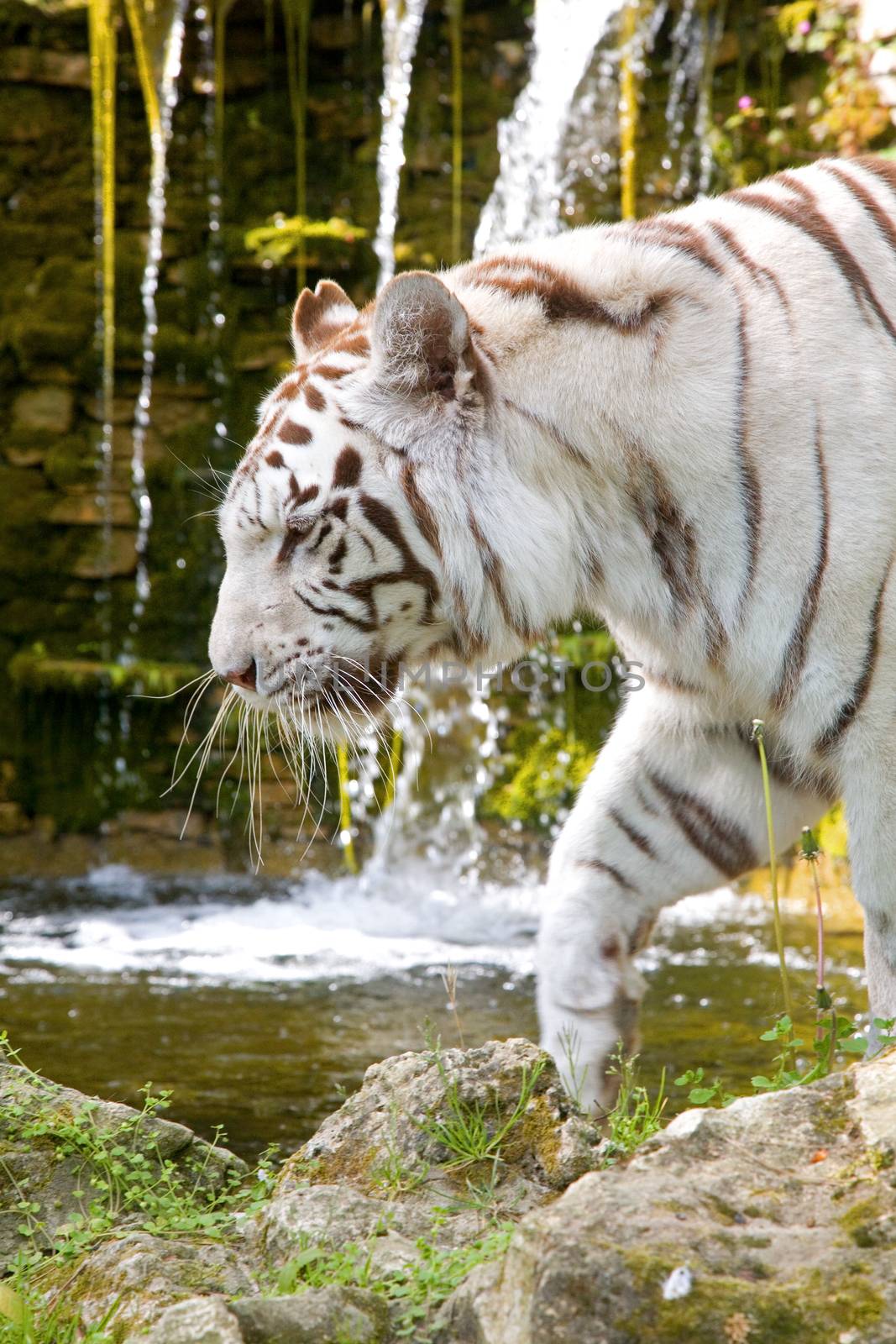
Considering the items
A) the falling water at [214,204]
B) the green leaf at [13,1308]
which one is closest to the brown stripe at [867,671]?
the green leaf at [13,1308]

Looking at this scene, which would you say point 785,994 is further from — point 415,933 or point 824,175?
point 415,933

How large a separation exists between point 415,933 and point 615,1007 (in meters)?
3.63

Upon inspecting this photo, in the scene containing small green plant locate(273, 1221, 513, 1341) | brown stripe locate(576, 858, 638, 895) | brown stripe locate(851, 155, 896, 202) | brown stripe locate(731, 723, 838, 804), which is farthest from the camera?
brown stripe locate(576, 858, 638, 895)

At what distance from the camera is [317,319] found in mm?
2797

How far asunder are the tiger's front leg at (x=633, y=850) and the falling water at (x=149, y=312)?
599cm

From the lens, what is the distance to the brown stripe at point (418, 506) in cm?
240

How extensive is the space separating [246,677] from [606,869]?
770 millimetres

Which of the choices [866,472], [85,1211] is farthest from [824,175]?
[85,1211]

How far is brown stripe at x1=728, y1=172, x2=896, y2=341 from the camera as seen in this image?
2.42 m

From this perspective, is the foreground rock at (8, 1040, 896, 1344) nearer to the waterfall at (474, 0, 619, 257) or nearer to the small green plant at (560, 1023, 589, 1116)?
the small green plant at (560, 1023, 589, 1116)

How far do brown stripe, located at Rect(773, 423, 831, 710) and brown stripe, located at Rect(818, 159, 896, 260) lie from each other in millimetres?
455

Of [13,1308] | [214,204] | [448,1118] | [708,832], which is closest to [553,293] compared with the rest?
[708,832]

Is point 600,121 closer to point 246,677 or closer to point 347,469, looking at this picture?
point 347,469

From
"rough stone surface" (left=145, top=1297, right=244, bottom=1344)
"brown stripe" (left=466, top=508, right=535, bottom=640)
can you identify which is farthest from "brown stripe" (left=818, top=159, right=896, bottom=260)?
"rough stone surface" (left=145, top=1297, right=244, bottom=1344)
